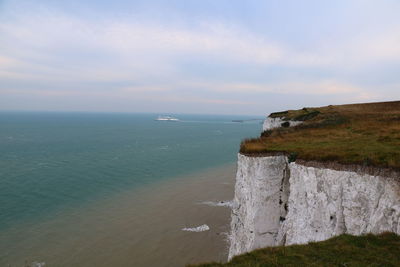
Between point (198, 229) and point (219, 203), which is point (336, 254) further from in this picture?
point (219, 203)

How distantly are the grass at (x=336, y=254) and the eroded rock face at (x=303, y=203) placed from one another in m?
1.32

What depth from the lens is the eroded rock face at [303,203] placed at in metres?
11.7

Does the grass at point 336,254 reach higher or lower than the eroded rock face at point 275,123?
lower

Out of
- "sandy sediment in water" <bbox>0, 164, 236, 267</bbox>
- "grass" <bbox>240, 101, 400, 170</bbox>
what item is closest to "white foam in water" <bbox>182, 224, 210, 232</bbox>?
"sandy sediment in water" <bbox>0, 164, 236, 267</bbox>

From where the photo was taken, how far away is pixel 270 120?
3612cm

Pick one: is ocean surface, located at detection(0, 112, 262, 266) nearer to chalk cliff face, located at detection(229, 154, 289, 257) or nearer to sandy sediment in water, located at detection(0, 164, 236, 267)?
sandy sediment in water, located at detection(0, 164, 236, 267)

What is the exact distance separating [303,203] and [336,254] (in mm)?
5560

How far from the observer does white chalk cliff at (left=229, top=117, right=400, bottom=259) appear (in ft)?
38.3

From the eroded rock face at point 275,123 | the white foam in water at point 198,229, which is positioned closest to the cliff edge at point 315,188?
the eroded rock face at point 275,123

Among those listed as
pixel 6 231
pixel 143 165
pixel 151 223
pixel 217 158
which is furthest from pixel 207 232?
pixel 217 158

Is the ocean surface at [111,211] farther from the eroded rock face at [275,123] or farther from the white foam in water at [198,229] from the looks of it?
the eroded rock face at [275,123]

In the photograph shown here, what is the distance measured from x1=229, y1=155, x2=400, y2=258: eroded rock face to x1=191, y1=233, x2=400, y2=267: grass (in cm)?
132

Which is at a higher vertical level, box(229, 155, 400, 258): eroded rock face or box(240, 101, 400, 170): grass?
box(240, 101, 400, 170): grass

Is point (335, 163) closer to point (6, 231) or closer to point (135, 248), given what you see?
point (135, 248)
